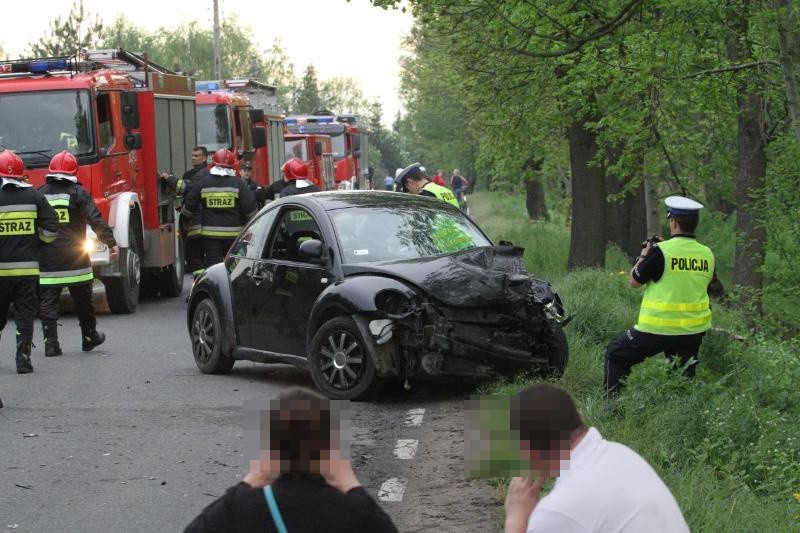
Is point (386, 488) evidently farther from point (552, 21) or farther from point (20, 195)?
point (552, 21)

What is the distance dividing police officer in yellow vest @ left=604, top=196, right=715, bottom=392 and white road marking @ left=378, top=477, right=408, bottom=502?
81.8 inches

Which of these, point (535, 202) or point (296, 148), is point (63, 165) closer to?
point (296, 148)

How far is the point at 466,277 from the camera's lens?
9883mm

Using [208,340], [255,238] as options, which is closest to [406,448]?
[255,238]

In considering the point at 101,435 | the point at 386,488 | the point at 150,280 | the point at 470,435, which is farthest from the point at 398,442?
the point at 150,280

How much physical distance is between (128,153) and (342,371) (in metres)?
8.14

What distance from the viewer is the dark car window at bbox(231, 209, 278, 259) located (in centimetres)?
1134

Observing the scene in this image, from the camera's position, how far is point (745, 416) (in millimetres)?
8711

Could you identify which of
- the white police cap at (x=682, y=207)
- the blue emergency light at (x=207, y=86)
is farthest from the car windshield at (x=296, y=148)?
the white police cap at (x=682, y=207)

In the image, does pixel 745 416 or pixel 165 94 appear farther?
pixel 165 94

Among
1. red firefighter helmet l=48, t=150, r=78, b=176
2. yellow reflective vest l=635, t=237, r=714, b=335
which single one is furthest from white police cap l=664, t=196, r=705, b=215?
red firefighter helmet l=48, t=150, r=78, b=176

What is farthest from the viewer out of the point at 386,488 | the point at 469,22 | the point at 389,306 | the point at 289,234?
the point at 469,22

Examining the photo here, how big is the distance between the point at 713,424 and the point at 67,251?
6.68 meters

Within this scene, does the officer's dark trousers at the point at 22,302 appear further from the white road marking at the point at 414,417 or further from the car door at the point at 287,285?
the white road marking at the point at 414,417
